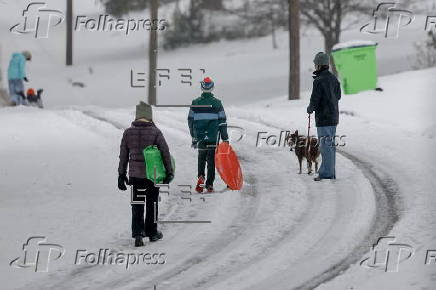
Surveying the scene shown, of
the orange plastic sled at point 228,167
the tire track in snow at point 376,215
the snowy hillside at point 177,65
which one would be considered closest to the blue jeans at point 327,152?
the tire track in snow at point 376,215

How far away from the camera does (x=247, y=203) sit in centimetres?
1118

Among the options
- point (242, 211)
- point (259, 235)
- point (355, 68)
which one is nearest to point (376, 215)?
point (259, 235)

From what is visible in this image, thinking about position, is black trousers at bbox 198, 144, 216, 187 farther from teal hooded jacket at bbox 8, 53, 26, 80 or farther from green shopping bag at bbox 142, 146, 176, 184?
teal hooded jacket at bbox 8, 53, 26, 80

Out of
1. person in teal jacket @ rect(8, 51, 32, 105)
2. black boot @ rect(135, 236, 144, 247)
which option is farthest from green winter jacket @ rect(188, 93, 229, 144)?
person in teal jacket @ rect(8, 51, 32, 105)

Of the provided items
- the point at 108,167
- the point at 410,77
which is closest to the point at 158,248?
the point at 108,167

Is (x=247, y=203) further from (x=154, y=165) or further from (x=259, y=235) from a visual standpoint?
(x=154, y=165)

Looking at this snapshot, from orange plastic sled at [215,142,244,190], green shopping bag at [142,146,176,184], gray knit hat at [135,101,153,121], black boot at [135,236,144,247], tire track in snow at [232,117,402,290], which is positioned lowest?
black boot at [135,236,144,247]

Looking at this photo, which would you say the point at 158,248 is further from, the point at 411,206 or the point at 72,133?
the point at 72,133

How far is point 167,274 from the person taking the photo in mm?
8297

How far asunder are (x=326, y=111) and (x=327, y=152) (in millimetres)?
611

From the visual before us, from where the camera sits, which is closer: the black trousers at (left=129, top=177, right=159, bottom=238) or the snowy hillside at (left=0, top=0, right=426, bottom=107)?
the black trousers at (left=129, top=177, right=159, bottom=238)

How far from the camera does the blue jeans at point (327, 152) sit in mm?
12383

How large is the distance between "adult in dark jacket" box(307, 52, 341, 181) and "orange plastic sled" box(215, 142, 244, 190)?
49.6 inches

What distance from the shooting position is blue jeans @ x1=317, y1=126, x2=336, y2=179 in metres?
12.4
